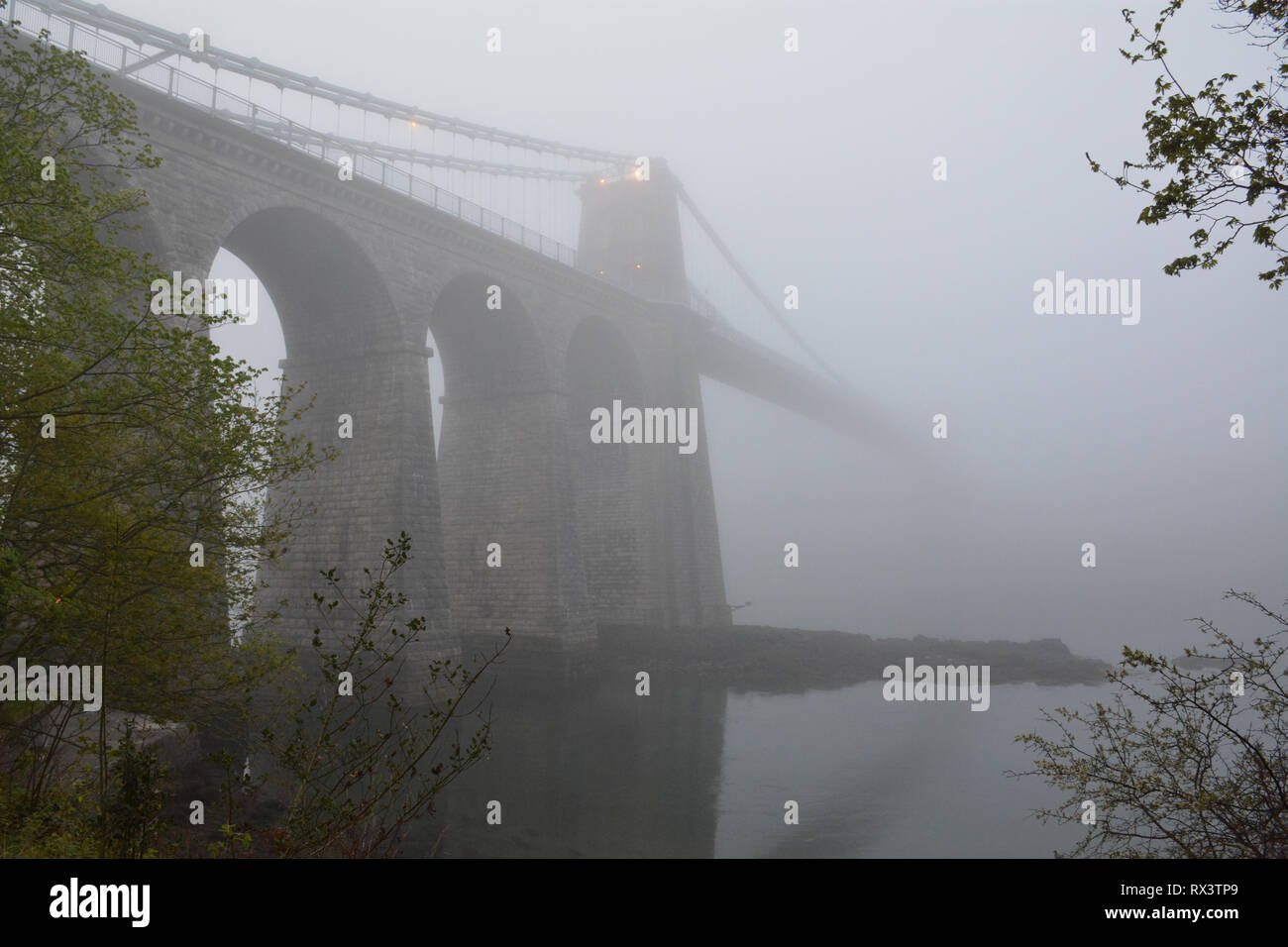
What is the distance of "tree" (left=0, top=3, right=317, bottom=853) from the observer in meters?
7.88

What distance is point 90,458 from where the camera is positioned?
8594 millimetres

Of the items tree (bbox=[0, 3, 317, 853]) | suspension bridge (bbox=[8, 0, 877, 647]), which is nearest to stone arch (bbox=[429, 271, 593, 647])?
suspension bridge (bbox=[8, 0, 877, 647])

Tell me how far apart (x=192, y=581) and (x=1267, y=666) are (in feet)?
31.2

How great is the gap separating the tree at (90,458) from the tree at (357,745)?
160 centimetres

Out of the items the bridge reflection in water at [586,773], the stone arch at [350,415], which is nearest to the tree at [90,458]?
the bridge reflection in water at [586,773]

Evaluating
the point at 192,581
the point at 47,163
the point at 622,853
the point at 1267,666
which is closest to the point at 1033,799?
the point at 622,853

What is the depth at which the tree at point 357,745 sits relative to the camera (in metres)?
6.05

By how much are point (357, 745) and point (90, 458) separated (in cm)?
479

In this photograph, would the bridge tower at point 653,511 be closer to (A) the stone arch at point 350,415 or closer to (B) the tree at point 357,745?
(B) the tree at point 357,745

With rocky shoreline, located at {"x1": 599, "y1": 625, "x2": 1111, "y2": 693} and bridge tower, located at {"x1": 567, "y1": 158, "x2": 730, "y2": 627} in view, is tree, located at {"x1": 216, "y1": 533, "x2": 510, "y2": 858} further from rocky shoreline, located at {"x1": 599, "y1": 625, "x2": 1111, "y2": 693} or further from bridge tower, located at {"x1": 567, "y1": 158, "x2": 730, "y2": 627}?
bridge tower, located at {"x1": 567, "y1": 158, "x2": 730, "y2": 627}

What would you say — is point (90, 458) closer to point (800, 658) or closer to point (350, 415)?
point (350, 415)
